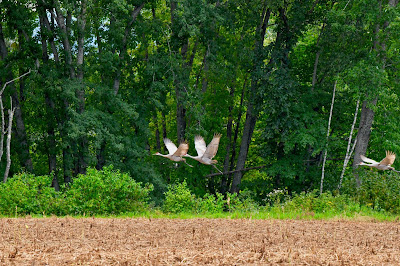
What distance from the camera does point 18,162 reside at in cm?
2333

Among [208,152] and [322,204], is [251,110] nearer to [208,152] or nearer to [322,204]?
[322,204]

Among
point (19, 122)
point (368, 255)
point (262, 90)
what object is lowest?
point (368, 255)

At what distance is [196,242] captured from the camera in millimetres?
7922

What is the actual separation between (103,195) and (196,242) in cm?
574

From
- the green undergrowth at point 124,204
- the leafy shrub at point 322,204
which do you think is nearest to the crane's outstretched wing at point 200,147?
the green undergrowth at point 124,204

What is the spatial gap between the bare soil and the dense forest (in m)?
6.59

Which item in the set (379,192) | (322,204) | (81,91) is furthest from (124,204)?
(81,91)

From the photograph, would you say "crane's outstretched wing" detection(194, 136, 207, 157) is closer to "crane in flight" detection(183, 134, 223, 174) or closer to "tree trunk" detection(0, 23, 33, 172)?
"crane in flight" detection(183, 134, 223, 174)

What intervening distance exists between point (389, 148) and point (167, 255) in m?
17.4

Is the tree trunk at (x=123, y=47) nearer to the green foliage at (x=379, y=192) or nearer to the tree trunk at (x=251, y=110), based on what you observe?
the tree trunk at (x=251, y=110)

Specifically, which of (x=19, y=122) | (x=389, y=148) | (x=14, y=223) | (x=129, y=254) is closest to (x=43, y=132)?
(x=19, y=122)

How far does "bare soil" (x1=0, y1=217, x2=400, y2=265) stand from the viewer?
20.3 feet

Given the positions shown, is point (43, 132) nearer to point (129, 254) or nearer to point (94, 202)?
point (94, 202)

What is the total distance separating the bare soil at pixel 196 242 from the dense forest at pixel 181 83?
6593 mm
